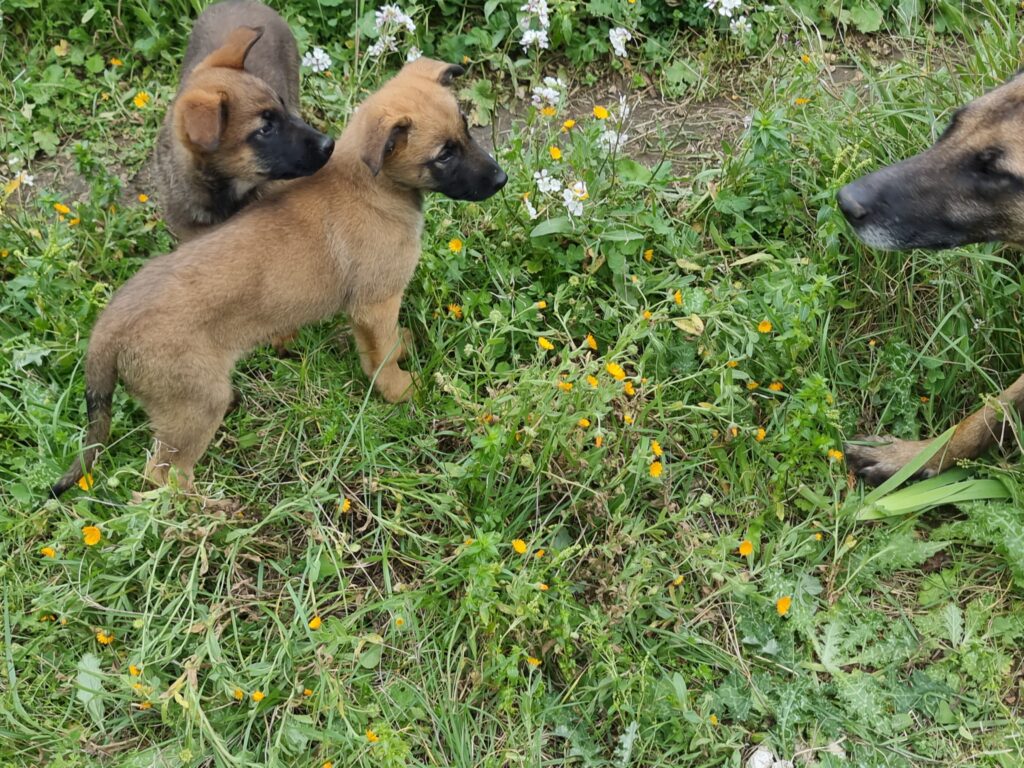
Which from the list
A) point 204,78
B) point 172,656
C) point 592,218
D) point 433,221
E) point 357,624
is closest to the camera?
point 172,656

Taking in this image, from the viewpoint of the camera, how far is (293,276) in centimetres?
365

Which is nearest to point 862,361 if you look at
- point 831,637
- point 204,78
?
point 831,637

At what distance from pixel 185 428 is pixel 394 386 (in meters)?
0.98

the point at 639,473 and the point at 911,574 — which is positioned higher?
the point at 639,473

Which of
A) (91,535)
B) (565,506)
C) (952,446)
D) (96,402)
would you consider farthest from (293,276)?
(952,446)

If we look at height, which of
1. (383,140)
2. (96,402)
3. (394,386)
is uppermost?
(383,140)

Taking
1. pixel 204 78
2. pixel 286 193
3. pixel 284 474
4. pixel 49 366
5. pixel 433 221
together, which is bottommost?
pixel 284 474

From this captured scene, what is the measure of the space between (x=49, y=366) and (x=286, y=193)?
57.2 inches

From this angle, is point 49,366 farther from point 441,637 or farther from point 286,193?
point 441,637

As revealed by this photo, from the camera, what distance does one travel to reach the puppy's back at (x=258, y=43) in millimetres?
4418

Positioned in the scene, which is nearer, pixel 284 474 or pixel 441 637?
pixel 441 637

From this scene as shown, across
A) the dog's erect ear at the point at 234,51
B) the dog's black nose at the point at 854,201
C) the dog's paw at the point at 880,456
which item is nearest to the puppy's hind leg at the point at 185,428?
the dog's erect ear at the point at 234,51

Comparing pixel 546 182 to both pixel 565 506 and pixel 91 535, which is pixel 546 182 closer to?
pixel 565 506

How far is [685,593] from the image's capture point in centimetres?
368
